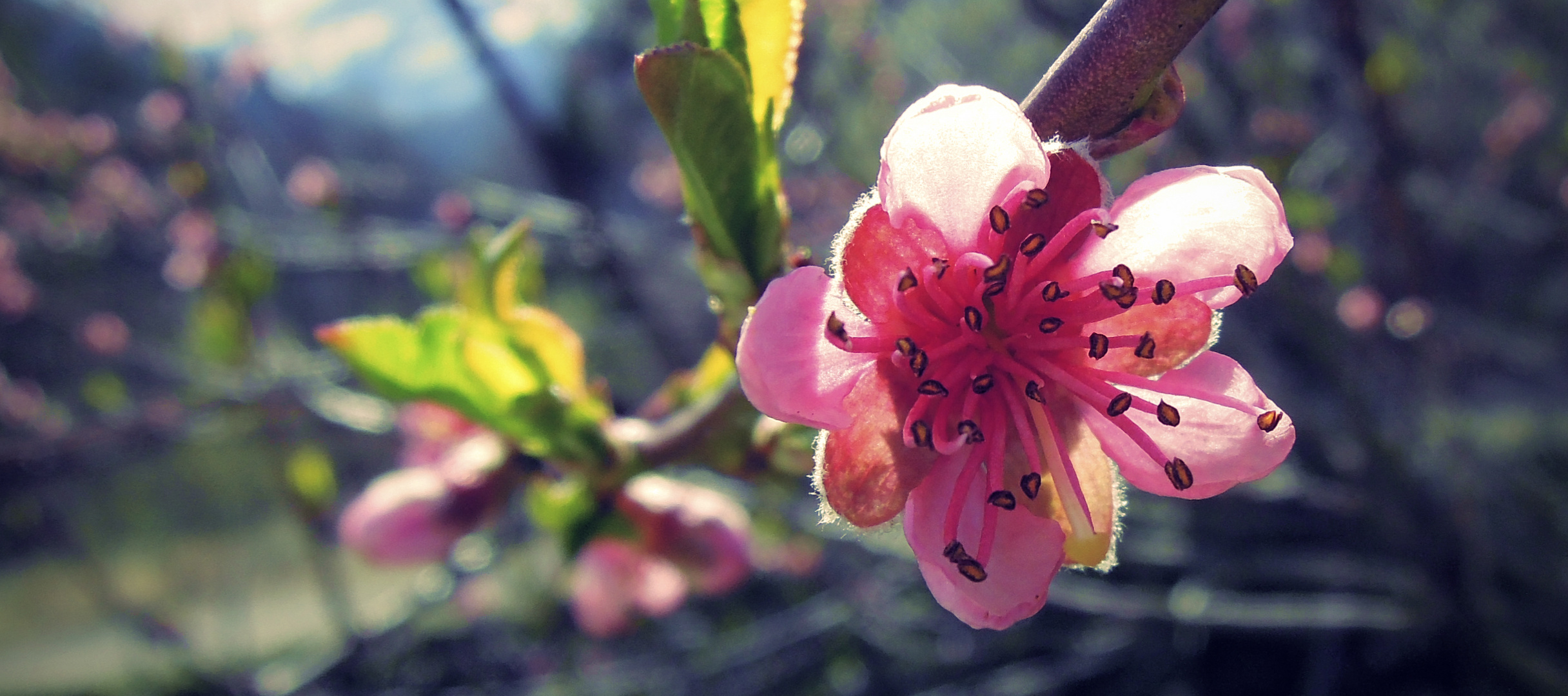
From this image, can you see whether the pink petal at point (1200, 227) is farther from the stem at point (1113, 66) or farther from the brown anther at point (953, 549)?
the brown anther at point (953, 549)

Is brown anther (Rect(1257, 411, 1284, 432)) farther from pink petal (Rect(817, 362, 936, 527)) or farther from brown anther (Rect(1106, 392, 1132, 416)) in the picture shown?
pink petal (Rect(817, 362, 936, 527))

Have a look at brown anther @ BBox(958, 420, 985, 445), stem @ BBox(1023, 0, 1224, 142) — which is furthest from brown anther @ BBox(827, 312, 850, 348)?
stem @ BBox(1023, 0, 1224, 142)

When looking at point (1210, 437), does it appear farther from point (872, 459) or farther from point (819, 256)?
point (819, 256)

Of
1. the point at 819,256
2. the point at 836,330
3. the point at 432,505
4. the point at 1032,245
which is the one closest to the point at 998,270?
the point at 1032,245

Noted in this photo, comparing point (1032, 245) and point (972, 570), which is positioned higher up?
point (1032, 245)

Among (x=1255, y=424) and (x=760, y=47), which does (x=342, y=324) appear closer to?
(x=760, y=47)

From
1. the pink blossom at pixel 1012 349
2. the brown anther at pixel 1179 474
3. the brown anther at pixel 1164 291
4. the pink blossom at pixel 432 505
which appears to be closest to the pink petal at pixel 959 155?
the pink blossom at pixel 1012 349
